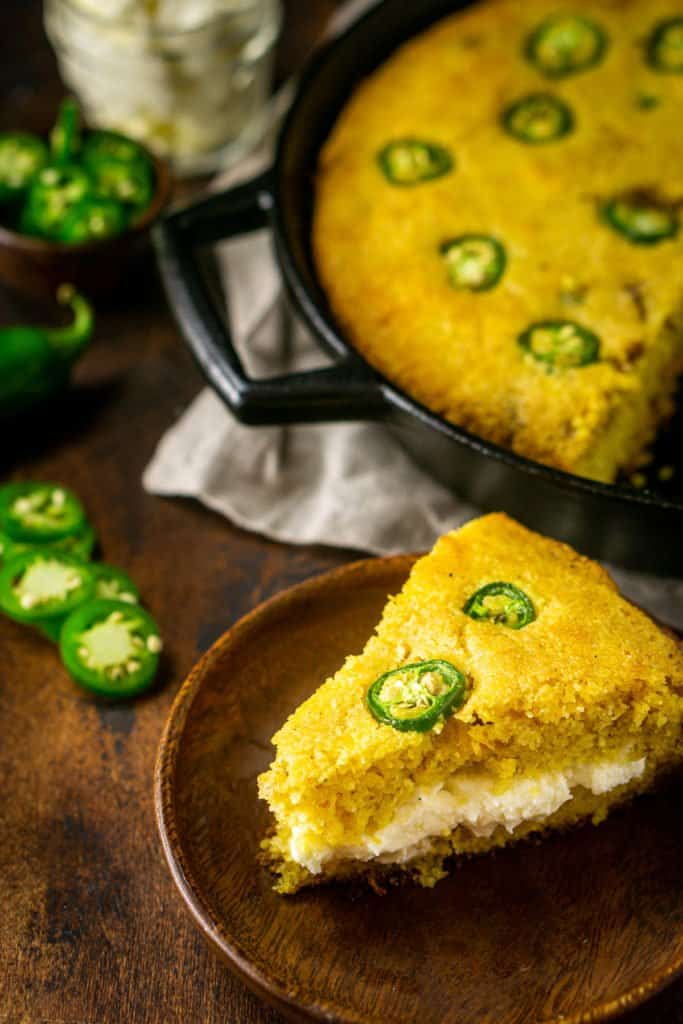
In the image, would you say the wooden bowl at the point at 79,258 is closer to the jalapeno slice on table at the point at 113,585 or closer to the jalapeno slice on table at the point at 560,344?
the jalapeno slice on table at the point at 113,585

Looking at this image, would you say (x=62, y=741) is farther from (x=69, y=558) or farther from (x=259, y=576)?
(x=259, y=576)

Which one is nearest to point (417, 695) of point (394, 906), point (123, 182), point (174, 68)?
point (394, 906)

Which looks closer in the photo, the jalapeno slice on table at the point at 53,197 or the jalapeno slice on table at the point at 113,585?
the jalapeno slice on table at the point at 113,585

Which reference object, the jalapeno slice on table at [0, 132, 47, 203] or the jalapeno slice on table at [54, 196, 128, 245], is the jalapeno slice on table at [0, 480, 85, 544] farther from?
the jalapeno slice on table at [0, 132, 47, 203]

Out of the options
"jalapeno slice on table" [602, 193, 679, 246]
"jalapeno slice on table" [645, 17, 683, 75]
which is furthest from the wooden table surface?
"jalapeno slice on table" [645, 17, 683, 75]

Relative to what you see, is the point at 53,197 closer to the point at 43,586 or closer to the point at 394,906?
the point at 43,586

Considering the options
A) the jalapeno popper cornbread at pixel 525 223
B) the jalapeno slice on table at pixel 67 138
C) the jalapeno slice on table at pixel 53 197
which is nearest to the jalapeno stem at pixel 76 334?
the jalapeno slice on table at pixel 53 197
